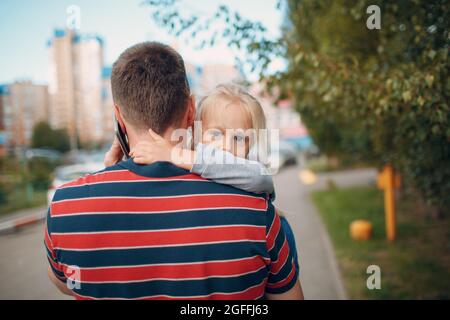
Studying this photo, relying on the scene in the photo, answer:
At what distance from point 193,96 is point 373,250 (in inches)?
214

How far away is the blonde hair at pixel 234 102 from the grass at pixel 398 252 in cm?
319

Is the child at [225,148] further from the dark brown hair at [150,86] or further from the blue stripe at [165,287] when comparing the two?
the blue stripe at [165,287]

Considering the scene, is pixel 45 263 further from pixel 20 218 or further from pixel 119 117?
pixel 119 117

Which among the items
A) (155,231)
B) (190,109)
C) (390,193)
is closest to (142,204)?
(155,231)

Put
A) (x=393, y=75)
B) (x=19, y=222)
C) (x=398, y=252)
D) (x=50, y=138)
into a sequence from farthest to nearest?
(x=50, y=138) → (x=19, y=222) → (x=398, y=252) → (x=393, y=75)

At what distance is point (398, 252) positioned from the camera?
18.5ft

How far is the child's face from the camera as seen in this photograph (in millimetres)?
1859

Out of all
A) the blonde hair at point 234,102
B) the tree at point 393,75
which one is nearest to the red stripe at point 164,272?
the blonde hair at point 234,102

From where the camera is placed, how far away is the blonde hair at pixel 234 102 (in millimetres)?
1890

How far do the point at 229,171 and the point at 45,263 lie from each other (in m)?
6.13

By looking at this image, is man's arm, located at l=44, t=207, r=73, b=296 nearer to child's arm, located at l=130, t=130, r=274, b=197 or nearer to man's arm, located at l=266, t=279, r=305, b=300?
child's arm, located at l=130, t=130, r=274, b=197
